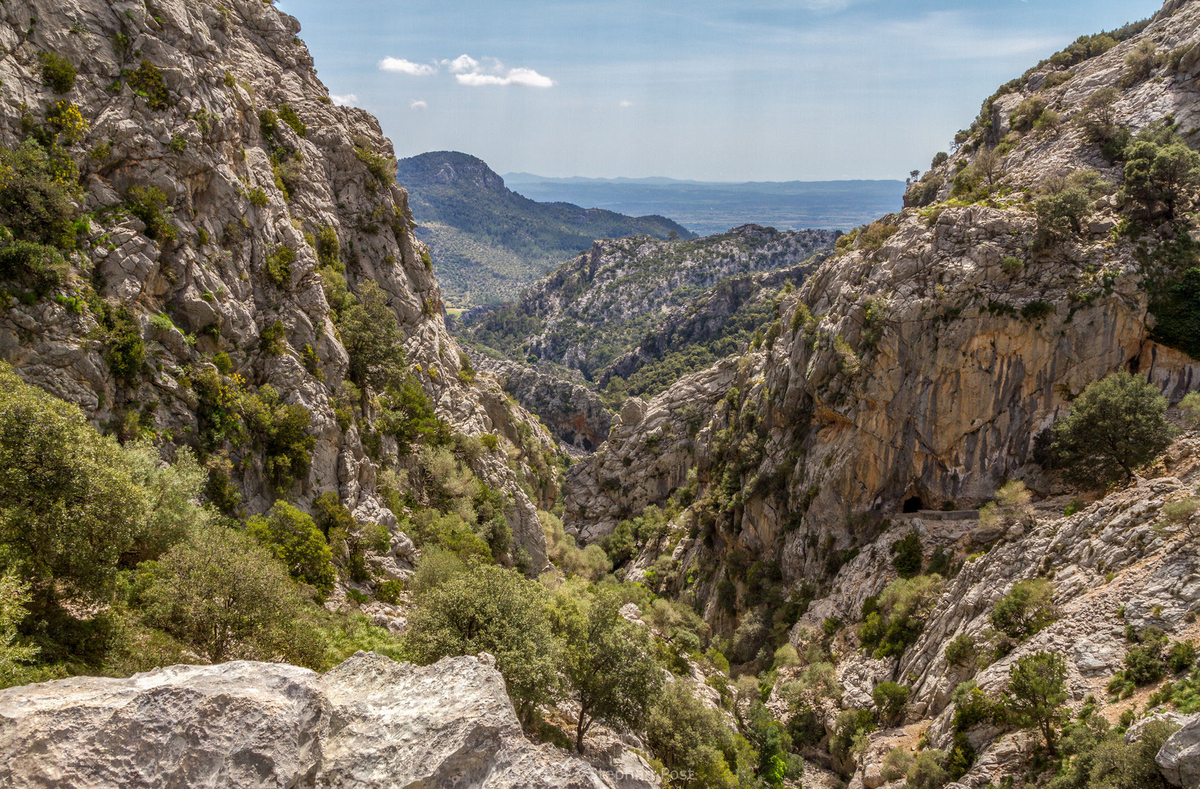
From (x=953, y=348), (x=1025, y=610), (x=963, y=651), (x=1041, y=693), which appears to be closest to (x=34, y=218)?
(x=1041, y=693)

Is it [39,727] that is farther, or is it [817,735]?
[817,735]

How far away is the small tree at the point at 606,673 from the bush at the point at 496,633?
132 centimetres

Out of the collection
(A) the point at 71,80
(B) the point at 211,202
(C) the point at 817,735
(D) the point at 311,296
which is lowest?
(C) the point at 817,735

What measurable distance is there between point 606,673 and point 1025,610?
2160cm

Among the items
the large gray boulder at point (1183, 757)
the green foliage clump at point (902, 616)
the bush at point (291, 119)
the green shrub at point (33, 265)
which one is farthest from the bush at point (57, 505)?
the green foliage clump at point (902, 616)

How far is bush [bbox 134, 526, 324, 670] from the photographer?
1666cm

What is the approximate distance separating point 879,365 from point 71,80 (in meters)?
53.2

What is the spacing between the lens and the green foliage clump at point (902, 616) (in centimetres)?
3709

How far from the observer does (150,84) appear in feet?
101

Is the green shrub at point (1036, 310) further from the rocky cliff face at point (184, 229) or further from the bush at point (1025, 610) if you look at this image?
the rocky cliff face at point (184, 229)

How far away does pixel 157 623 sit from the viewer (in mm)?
16672

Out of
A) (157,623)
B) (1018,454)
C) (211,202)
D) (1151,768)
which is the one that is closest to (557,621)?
(157,623)

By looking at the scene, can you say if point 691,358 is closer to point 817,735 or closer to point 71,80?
point 817,735

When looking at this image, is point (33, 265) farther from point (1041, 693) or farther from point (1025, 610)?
point (1025, 610)
